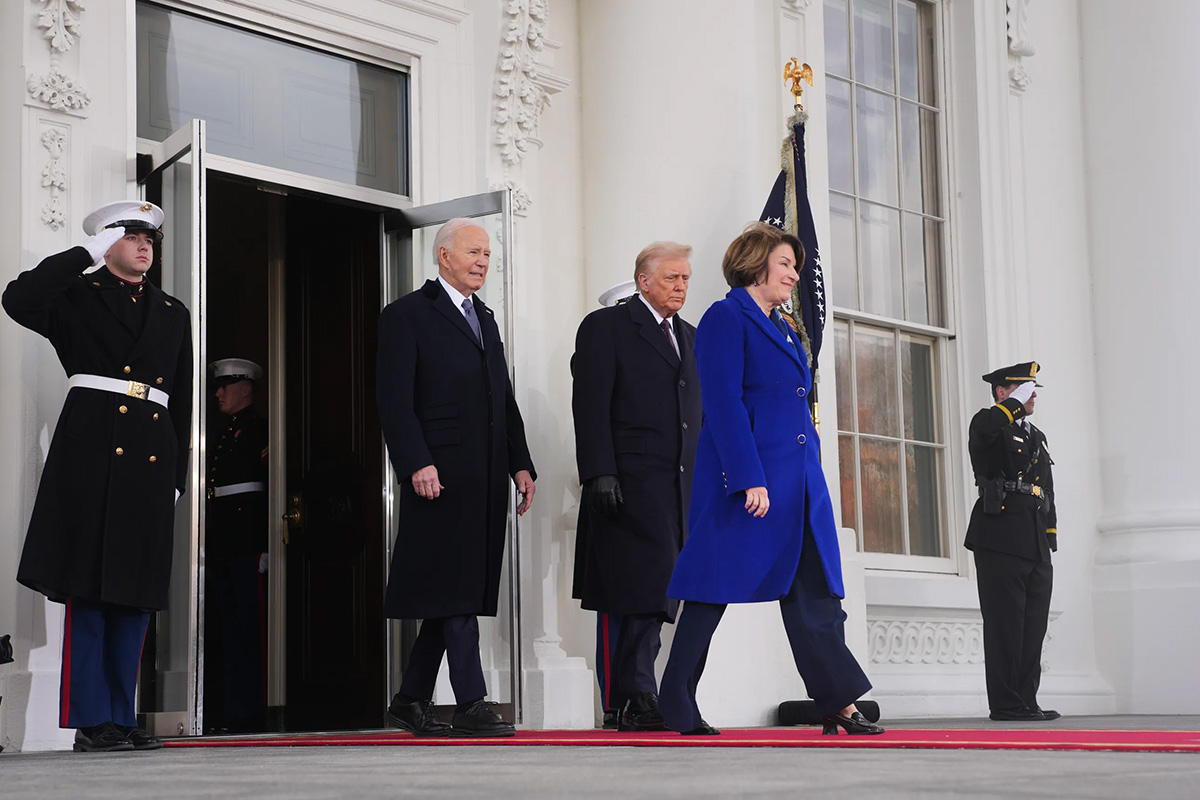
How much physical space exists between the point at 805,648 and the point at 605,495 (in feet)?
3.82

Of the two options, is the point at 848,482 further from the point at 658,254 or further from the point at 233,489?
the point at 233,489

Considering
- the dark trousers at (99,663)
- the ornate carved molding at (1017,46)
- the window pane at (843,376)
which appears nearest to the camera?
the dark trousers at (99,663)

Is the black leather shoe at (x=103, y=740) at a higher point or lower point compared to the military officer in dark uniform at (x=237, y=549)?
lower

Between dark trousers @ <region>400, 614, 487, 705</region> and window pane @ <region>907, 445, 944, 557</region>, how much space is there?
11.4 feet

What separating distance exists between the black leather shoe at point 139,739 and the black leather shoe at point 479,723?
32.3 inches

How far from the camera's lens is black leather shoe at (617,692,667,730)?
481 centimetres

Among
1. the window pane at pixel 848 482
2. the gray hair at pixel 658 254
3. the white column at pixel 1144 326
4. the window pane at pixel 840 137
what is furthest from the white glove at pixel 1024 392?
the gray hair at pixel 658 254

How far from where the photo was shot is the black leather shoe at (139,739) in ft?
13.4

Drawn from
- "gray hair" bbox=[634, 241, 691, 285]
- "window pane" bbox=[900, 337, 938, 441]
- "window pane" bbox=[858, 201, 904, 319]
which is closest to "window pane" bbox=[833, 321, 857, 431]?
"window pane" bbox=[858, 201, 904, 319]

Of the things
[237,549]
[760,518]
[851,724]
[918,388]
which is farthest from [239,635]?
[918,388]

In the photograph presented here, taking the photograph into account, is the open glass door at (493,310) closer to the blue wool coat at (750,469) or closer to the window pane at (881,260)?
the blue wool coat at (750,469)

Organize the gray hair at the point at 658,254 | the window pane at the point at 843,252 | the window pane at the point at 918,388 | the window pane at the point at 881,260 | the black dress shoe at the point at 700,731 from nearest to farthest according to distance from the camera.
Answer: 1. the black dress shoe at the point at 700,731
2. the gray hair at the point at 658,254
3. the window pane at the point at 843,252
4. the window pane at the point at 881,260
5. the window pane at the point at 918,388

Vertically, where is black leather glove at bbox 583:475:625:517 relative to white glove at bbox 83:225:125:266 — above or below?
below

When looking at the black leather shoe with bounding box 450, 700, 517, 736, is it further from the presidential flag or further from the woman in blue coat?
the presidential flag
